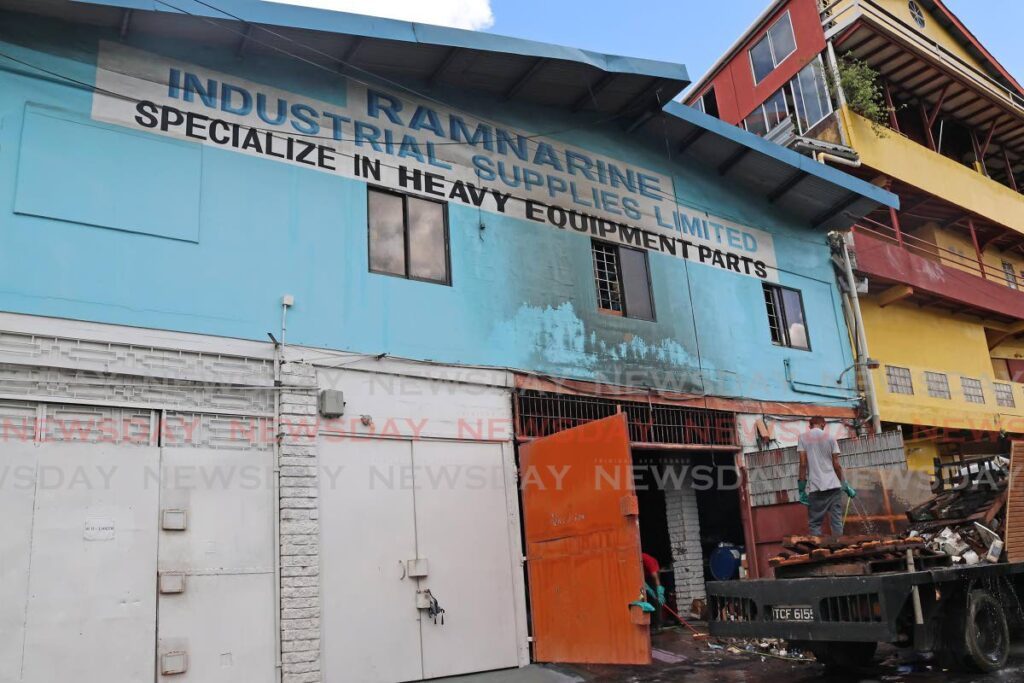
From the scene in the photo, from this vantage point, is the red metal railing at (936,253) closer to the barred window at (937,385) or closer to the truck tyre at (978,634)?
the barred window at (937,385)

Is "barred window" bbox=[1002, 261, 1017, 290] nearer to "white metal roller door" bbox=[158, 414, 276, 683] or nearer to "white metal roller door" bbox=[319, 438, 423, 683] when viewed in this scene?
"white metal roller door" bbox=[319, 438, 423, 683]

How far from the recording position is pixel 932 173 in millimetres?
20047

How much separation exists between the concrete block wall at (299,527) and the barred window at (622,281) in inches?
195

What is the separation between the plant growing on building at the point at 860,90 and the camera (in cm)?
1827

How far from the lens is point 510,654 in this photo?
30.1 feet

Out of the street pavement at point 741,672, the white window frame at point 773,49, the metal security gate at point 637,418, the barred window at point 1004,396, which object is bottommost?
the street pavement at point 741,672

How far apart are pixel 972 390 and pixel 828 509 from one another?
1173cm

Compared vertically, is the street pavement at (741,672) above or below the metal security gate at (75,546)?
below

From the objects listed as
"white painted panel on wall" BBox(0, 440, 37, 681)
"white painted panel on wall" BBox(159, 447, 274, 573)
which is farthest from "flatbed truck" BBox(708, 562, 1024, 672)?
"white painted panel on wall" BBox(0, 440, 37, 681)

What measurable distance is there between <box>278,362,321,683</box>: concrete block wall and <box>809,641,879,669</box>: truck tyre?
16.9 ft

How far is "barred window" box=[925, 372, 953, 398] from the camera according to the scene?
17.6 m

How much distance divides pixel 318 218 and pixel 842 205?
35.1ft

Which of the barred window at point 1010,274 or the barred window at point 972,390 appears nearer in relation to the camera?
the barred window at point 972,390

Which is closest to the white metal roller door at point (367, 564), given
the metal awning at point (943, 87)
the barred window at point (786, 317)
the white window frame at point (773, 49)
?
the barred window at point (786, 317)
